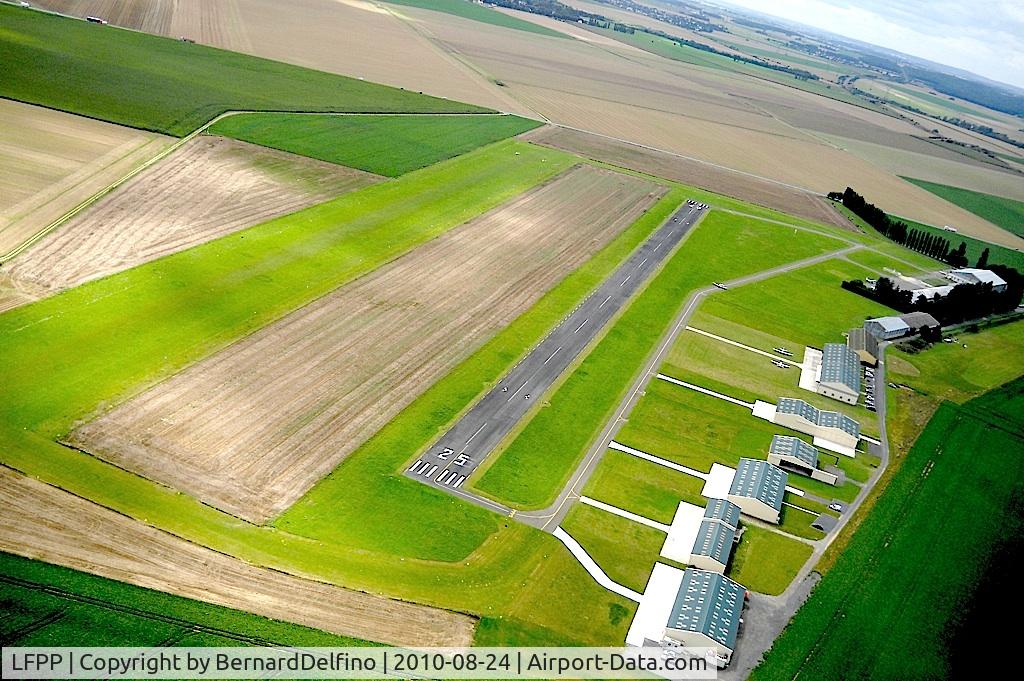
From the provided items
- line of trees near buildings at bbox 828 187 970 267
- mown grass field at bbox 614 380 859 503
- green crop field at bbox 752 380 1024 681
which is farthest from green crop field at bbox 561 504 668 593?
line of trees near buildings at bbox 828 187 970 267

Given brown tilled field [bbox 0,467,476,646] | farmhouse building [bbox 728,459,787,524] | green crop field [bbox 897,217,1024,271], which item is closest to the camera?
brown tilled field [bbox 0,467,476,646]

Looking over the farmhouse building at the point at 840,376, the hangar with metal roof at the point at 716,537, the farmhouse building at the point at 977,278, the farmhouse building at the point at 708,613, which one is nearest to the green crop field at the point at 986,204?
the farmhouse building at the point at 977,278

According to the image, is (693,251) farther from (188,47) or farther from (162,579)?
(188,47)

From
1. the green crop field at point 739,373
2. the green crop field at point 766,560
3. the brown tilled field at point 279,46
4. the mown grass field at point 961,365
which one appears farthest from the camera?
the brown tilled field at point 279,46

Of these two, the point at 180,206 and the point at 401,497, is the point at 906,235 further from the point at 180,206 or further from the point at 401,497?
the point at 180,206

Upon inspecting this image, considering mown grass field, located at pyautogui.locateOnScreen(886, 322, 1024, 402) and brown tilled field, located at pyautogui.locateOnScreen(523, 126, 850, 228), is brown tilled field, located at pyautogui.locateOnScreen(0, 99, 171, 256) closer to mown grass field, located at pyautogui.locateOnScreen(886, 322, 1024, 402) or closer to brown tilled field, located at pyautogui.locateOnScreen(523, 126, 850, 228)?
brown tilled field, located at pyautogui.locateOnScreen(523, 126, 850, 228)

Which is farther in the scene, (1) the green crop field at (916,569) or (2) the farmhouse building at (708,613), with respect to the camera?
(1) the green crop field at (916,569)

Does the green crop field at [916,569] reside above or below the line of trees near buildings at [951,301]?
below

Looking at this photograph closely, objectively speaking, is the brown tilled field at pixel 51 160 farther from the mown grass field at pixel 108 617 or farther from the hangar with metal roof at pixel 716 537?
the hangar with metal roof at pixel 716 537
